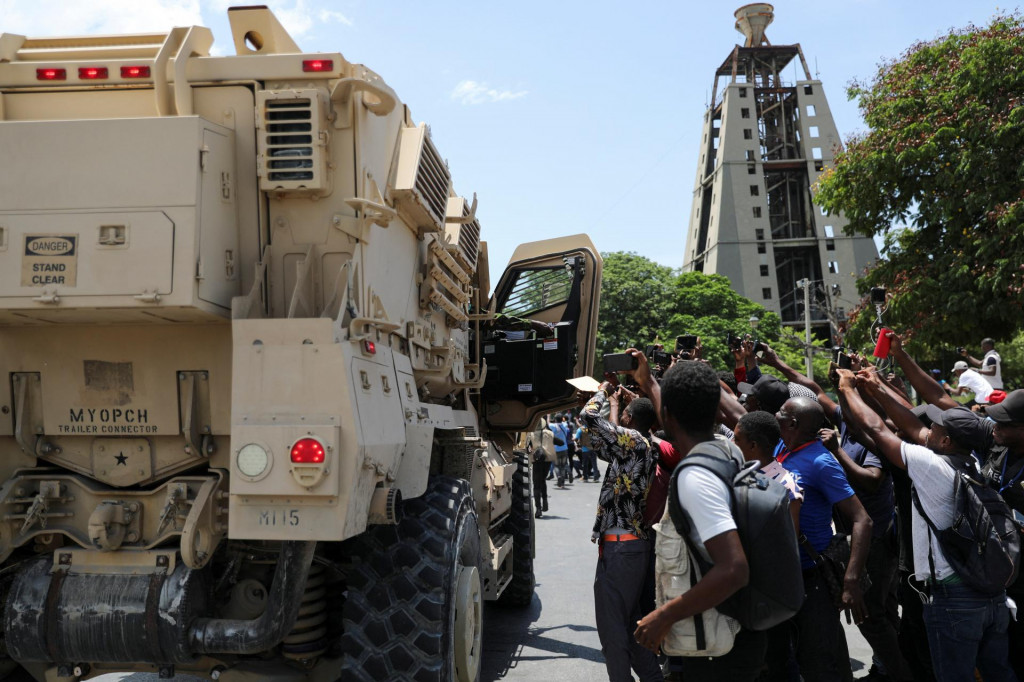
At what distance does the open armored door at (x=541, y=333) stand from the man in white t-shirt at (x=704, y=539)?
4518mm

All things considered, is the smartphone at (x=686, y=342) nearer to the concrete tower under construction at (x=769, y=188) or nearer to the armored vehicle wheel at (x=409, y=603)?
the armored vehicle wheel at (x=409, y=603)

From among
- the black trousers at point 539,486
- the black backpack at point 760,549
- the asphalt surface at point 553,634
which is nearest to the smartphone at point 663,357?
the asphalt surface at point 553,634

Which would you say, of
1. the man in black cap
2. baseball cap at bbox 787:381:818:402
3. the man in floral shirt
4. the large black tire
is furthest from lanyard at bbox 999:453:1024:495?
the large black tire

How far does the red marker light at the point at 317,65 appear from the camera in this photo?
424 cm

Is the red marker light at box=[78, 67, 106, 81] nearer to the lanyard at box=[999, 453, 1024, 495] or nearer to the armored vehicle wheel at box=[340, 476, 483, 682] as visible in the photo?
the armored vehicle wheel at box=[340, 476, 483, 682]

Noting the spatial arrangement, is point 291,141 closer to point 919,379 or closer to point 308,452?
point 308,452

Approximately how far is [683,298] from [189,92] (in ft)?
157

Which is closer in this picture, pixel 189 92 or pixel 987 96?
pixel 189 92

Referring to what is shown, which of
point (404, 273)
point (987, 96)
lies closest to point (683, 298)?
point (987, 96)

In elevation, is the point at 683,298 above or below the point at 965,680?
above

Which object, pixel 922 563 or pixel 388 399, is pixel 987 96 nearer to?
pixel 922 563

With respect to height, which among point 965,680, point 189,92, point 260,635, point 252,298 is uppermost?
point 189,92

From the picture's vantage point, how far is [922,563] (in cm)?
418

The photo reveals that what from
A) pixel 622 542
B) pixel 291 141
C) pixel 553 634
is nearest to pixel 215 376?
pixel 291 141
